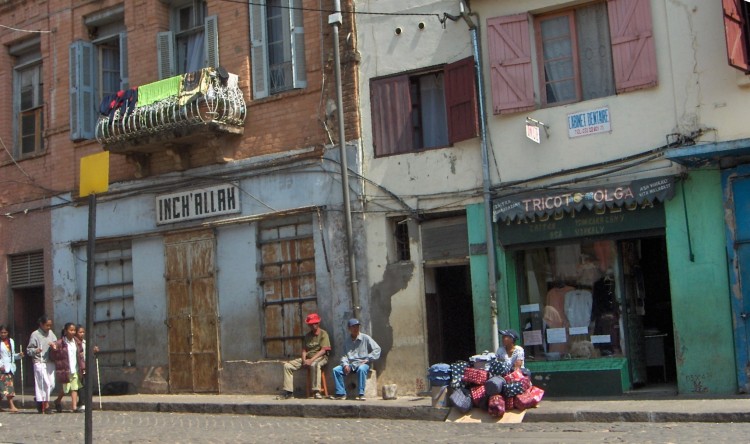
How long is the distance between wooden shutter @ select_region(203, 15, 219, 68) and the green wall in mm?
8920

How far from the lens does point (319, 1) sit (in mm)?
16875

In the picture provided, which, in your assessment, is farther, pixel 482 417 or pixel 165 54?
pixel 165 54

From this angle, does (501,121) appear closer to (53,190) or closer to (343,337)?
(343,337)

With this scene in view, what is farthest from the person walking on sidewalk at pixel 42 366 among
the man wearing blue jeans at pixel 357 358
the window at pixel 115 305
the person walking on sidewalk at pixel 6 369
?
the man wearing blue jeans at pixel 357 358

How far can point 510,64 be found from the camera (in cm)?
1480

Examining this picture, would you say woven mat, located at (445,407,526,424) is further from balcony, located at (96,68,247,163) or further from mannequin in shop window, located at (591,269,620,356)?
balcony, located at (96,68,247,163)

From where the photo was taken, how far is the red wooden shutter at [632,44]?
13.7 m

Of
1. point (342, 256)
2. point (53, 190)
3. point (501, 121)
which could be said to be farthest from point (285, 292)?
→ point (53, 190)

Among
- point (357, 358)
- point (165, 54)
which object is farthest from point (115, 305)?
point (357, 358)

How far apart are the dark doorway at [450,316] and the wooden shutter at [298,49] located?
4.21m

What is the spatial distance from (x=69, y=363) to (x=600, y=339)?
886cm

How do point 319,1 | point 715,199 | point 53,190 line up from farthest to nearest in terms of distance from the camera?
point 53,190 → point 319,1 → point 715,199

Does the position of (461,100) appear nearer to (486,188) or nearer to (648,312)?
(486,188)

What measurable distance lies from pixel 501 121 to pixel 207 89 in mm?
5454
